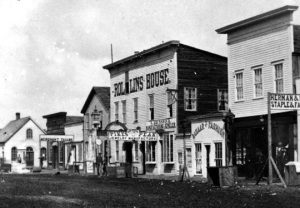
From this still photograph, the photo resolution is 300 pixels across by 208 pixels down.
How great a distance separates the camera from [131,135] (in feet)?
133

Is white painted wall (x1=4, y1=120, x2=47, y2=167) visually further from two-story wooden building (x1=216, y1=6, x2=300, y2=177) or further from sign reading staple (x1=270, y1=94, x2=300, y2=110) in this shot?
sign reading staple (x1=270, y1=94, x2=300, y2=110)

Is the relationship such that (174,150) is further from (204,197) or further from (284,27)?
(204,197)

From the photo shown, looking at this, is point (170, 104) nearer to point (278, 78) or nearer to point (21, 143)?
point (278, 78)

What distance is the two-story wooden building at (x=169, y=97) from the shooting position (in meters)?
41.5

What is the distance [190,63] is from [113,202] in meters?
26.3

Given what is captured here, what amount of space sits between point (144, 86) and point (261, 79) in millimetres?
15211

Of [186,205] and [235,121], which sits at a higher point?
[235,121]

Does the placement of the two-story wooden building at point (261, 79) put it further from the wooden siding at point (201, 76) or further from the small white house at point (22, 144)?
the small white house at point (22, 144)

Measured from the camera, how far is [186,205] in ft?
52.0

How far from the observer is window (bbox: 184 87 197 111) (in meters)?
41.9

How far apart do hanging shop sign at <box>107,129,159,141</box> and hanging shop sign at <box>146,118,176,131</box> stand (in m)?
0.95

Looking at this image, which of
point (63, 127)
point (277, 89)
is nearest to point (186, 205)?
point (277, 89)

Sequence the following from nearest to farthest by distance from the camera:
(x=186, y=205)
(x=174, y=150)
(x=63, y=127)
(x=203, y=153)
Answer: (x=186, y=205) < (x=203, y=153) < (x=174, y=150) < (x=63, y=127)

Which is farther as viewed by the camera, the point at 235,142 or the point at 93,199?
the point at 235,142
